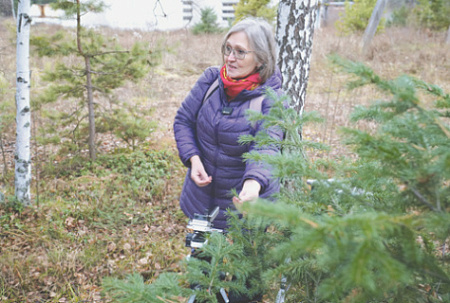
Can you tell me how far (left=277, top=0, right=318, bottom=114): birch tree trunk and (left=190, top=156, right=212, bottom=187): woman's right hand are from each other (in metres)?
1.60

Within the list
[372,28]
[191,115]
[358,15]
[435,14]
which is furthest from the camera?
[358,15]

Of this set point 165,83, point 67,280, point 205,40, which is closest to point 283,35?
point 67,280

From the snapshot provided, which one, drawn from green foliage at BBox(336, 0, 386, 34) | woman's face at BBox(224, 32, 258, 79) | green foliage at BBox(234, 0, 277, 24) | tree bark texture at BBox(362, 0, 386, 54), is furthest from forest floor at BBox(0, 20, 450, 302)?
green foliage at BBox(336, 0, 386, 34)

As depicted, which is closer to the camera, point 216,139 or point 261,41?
point 261,41

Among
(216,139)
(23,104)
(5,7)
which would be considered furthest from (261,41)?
(5,7)

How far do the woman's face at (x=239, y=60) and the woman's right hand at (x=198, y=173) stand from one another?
0.56 meters

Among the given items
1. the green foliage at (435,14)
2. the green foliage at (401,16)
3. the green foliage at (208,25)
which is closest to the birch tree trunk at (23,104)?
the green foliage at (208,25)

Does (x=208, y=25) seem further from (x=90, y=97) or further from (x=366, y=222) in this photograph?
(x=366, y=222)

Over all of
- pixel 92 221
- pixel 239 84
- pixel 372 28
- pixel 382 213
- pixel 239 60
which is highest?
pixel 372 28

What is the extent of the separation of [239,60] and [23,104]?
3.15 metres

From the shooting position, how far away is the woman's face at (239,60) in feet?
6.61

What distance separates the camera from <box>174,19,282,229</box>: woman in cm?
203

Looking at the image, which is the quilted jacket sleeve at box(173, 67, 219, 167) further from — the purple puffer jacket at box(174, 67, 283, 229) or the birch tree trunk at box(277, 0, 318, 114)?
the birch tree trunk at box(277, 0, 318, 114)

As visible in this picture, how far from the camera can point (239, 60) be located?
2.03 metres
